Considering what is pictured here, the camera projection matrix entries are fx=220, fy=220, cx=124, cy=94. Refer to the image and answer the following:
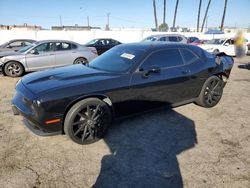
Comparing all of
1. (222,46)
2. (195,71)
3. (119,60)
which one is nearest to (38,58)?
(119,60)

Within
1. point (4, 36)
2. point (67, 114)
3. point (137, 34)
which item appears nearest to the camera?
point (67, 114)

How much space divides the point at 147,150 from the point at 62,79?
5.83 feet

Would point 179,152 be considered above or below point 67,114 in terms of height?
below

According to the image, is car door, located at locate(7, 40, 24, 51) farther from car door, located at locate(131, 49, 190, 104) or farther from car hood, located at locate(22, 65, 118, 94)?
car door, located at locate(131, 49, 190, 104)

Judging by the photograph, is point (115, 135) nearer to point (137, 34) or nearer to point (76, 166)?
point (76, 166)

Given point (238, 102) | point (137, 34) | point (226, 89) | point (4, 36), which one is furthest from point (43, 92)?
point (137, 34)

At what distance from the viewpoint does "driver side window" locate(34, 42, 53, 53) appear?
344 inches

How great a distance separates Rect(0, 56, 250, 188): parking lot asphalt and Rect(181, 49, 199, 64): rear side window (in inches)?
47.4

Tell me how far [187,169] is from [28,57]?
7596mm

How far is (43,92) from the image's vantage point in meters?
3.17

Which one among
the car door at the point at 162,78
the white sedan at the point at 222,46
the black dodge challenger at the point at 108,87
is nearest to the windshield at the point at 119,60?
the black dodge challenger at the point at 108,87

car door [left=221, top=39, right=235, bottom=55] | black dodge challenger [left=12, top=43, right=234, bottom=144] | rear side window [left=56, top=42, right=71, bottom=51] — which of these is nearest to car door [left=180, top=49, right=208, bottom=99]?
black dodge challenger [left=12, top=43, right=234, bottom=144]

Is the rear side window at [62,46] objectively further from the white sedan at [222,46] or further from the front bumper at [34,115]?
the white sedan at [222,46]

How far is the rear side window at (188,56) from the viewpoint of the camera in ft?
15.3
